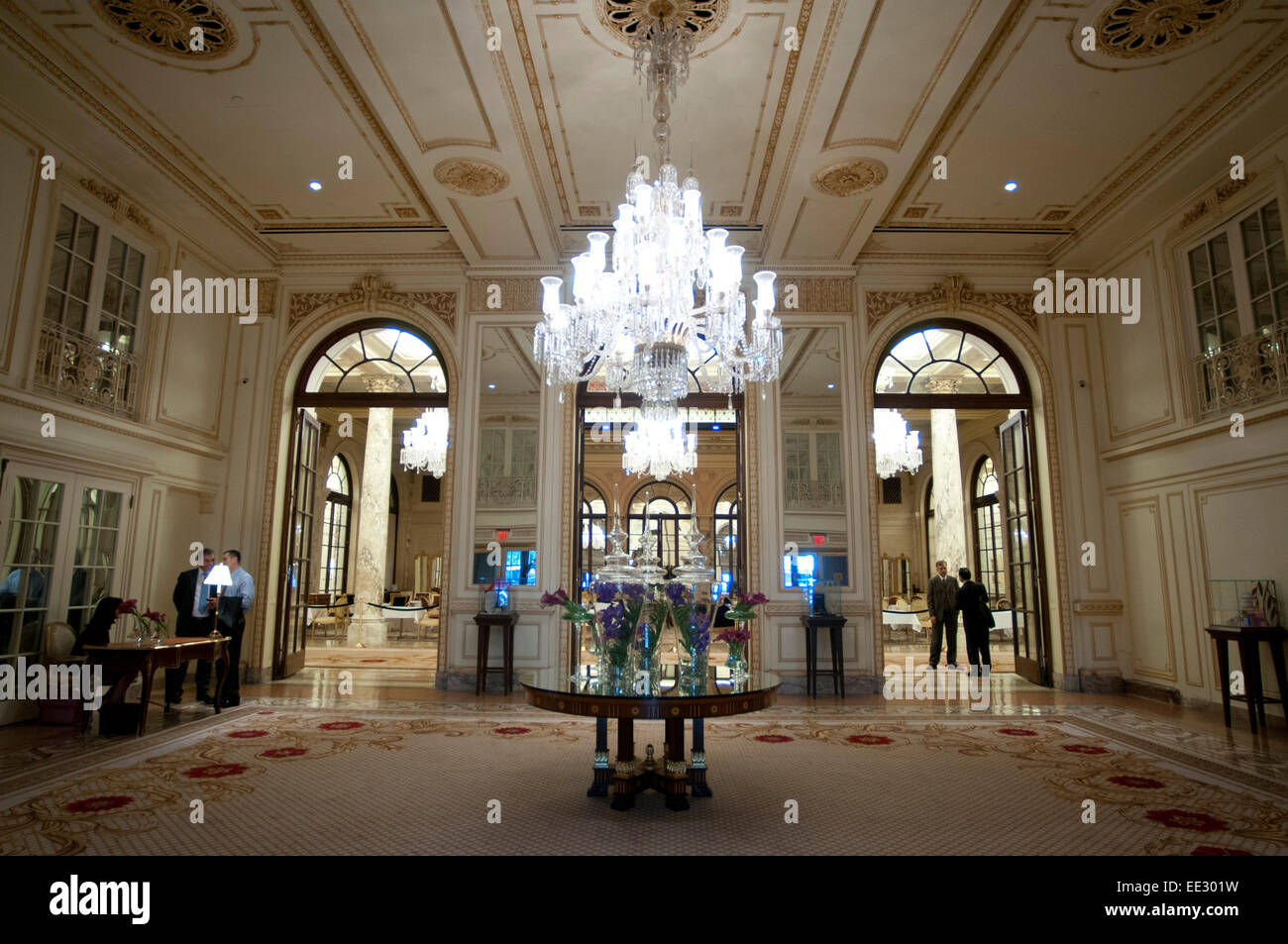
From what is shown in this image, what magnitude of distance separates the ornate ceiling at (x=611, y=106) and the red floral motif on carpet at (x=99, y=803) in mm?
4656

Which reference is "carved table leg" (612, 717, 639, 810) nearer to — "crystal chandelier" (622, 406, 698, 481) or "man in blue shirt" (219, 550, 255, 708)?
"man in blue shirt" (219, 550, 255, 708)

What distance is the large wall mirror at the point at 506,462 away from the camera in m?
7.57

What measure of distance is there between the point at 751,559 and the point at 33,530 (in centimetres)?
621

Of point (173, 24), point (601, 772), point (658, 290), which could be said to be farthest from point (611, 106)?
point (601, 772)

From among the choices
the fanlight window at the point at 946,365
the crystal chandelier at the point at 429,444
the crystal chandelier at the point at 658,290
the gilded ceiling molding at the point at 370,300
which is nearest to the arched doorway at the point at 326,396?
the gilded ceiling molding at the point at 370,300

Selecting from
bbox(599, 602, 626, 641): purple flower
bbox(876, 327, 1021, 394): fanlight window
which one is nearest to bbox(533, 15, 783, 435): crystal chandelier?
bbox(599, 602, 626, 641): purple flower

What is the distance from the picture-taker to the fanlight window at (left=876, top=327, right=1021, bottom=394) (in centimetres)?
823

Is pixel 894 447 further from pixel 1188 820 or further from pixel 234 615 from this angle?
pixel 234 615

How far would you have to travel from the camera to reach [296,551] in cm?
817

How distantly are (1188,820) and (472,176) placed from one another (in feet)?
21.5

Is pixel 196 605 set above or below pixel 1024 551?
below

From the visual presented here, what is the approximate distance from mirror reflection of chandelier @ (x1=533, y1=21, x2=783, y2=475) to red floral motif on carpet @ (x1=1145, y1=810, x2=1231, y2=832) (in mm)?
3320

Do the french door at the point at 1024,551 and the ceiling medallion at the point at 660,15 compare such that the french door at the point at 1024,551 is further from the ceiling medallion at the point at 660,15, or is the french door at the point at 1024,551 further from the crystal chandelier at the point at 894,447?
the ceiling medallion at the point at 660,15

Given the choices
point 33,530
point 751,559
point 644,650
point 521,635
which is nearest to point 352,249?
point 33,530
